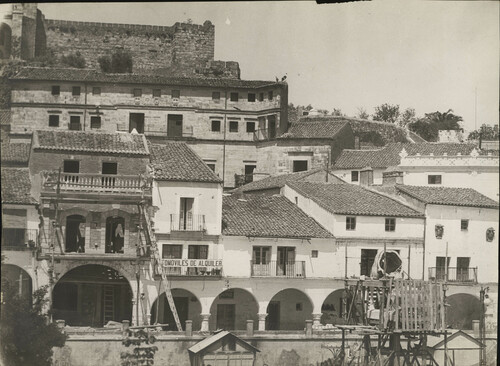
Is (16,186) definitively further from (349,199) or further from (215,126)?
(349,199)

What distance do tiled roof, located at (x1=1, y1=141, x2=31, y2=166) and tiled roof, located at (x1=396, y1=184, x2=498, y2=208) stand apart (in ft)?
13.4

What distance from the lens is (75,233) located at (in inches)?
429

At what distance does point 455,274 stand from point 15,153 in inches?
179

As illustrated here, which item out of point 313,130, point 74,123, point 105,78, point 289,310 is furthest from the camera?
point 313,130

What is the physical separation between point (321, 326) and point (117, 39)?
3741 millimetres

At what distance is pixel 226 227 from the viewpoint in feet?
38.7

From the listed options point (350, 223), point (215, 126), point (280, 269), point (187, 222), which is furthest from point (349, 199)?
point (187, 222)

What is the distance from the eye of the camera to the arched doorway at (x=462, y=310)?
10586 mm

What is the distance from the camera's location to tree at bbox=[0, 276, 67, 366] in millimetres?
10297

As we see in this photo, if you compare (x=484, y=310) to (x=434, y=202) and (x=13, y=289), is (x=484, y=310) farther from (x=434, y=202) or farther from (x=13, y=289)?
(x=13, y=289)

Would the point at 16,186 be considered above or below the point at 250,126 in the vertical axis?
below

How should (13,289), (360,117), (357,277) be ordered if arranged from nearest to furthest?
(13,289) < (360,117) < (357,277)

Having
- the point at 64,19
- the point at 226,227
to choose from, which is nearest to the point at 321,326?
the point at 226,227

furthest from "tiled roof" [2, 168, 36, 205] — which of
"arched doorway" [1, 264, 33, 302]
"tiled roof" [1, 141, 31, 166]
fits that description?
"arched doorway" [1, 264, 33, 302]
